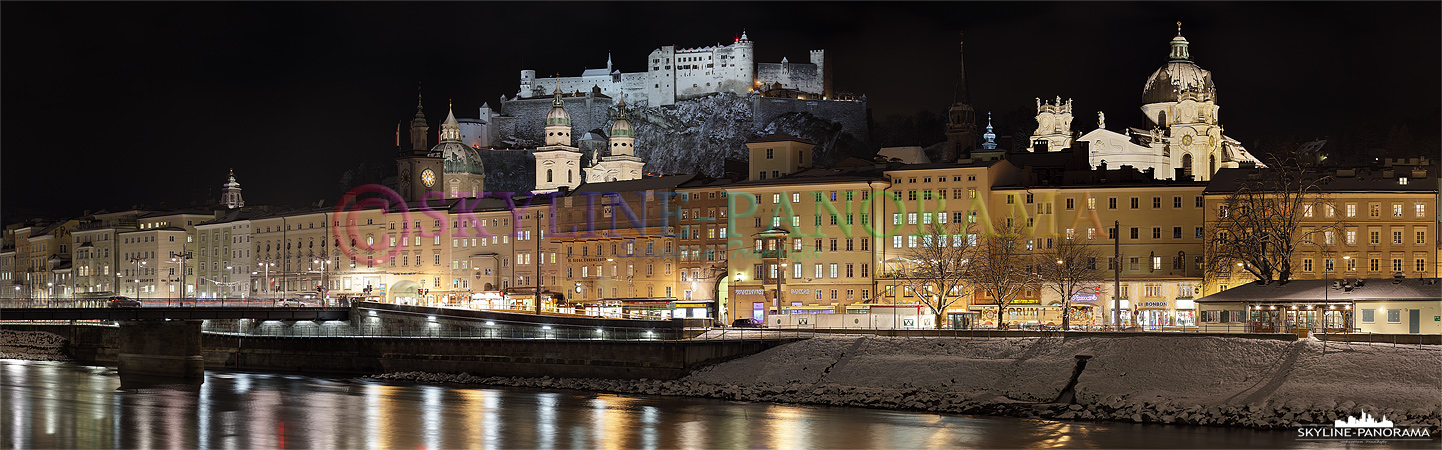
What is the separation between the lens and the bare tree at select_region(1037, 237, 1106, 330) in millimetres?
77438

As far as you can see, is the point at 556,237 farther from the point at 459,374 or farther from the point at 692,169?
the point at 692,169

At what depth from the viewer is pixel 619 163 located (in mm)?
153125

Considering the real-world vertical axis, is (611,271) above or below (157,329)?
above

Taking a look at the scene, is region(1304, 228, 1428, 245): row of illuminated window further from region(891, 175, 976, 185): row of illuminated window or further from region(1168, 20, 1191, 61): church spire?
region(1168, 20, 1191, 61): church spire

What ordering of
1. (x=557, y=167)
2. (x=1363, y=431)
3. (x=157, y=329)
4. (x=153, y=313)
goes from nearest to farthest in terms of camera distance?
(x=1363, y=431), (x=153, y=313), (x=157, y=329), (x=557, y=167)

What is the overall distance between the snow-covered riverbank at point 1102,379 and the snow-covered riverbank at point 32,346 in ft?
140

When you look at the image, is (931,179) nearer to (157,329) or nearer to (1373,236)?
(1373,236)

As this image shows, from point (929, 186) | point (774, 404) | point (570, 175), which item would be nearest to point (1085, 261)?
point (929, 186)

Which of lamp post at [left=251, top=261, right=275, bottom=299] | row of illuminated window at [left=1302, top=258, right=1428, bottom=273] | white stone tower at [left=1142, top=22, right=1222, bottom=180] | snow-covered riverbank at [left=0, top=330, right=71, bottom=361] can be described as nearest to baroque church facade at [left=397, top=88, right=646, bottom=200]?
lamp post at [left=251, top=261, right=275, bottom=299]

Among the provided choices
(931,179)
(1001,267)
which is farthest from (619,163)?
(1001,267)

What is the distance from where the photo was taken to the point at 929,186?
288ft

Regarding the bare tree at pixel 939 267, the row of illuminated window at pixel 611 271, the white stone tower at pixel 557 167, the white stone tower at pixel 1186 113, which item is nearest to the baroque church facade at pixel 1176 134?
the white stone tower at pixel 1186 113

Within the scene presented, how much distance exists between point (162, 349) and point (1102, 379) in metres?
42.7

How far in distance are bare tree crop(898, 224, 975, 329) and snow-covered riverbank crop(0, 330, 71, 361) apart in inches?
1898
